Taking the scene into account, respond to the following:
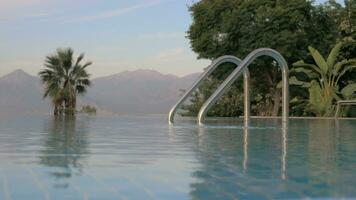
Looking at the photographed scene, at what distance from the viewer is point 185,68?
32938 millimetres

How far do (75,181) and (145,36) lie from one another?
2788 cm

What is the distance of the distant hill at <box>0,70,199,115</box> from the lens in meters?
42.1

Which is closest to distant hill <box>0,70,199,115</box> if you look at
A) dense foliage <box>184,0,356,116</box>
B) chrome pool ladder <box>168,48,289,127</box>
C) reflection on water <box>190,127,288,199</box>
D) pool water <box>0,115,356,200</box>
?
dense foliage <box>184,0,356,116</box>

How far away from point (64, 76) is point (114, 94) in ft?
61.9

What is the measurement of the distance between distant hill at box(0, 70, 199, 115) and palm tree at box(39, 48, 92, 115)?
439 centimetres

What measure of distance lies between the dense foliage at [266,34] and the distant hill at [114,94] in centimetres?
1256

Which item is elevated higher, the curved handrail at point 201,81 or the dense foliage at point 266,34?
the dense foliage at point 266,34

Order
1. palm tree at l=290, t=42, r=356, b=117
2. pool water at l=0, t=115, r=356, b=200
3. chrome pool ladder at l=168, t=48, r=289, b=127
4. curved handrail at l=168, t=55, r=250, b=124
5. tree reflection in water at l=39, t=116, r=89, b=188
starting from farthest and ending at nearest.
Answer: palm tree at l=290, t=42, r=356, b=117 < curved handrail at l=168, t=55, r=250, b=124 < chrome pool ladder at l=168, t=48, r=289, b=127 < tree reflection in water at l=39, t=116, r=89, b=188 < pool water at l=0, t=115, r=356, b=200

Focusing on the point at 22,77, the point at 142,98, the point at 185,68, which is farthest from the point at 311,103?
the point at 22,77

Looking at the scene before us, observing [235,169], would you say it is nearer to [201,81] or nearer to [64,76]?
[201,81]

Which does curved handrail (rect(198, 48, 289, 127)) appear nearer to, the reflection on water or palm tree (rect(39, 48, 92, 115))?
the reflection on water

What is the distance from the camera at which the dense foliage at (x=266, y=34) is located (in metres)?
23.7

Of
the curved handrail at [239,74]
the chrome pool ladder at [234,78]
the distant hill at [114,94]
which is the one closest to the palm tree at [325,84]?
the chrome pool ladder at [234,78]

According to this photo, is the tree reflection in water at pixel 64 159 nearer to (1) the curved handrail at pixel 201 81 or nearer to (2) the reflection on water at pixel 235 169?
(2) the reflection on water at pixel 235 169
